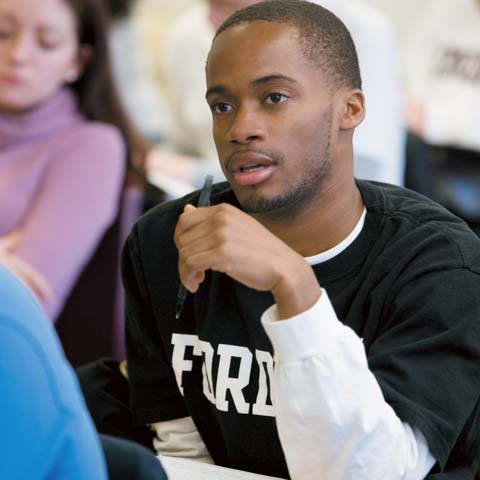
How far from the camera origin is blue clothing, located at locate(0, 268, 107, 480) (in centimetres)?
73

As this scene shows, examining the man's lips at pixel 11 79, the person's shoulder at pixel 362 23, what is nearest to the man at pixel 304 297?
the person's shoulder at pixel 362 23

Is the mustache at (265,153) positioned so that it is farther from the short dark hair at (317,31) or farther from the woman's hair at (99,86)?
the woman's hair at (99,86)

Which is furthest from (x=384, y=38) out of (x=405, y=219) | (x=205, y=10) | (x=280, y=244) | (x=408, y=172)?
(x=205, y=10)

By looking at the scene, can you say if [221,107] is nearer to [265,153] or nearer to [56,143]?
[265,153]

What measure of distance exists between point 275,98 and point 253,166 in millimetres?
83

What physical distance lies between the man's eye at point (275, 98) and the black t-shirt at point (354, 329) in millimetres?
189

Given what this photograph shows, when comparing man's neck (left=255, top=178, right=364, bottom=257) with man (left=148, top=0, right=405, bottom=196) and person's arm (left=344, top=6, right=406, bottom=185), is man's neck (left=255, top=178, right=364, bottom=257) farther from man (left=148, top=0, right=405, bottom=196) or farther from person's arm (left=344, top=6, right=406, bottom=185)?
person's arm (left=344, top=6, right=406, bottom=185)

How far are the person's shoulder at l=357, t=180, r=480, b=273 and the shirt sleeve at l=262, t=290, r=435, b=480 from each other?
20cm

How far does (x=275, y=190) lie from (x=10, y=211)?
1.26 m

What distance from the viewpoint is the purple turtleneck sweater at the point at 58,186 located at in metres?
2.32

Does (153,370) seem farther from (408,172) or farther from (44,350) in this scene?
(408,172)

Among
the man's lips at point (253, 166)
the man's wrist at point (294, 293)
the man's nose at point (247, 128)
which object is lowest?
the man's wrist at point (294, 293)

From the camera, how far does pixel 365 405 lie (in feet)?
3.64

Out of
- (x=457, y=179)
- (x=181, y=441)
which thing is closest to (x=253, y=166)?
(x=181, y=441)
